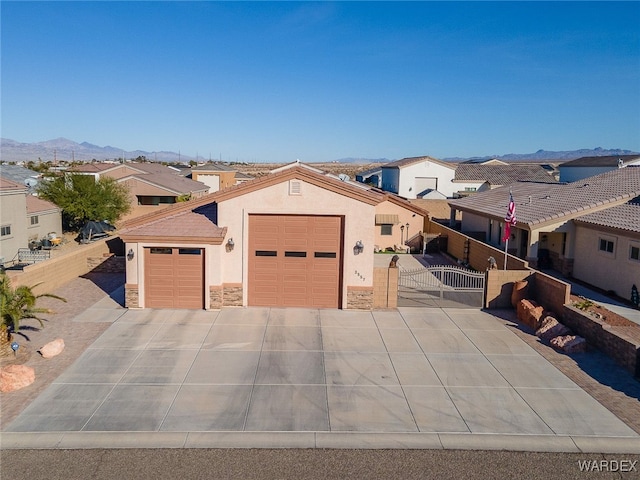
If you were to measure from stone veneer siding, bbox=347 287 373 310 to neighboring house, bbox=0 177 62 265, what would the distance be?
2035cm

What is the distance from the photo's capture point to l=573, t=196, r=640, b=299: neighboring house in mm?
19031

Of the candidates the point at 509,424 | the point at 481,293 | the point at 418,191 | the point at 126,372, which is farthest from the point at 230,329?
the point at 418,191

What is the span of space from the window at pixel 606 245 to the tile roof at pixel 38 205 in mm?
33447

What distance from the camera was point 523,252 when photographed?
25578 millimetres

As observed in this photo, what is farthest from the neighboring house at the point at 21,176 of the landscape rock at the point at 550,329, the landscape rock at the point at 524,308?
the landscape rock at the point at 550,329

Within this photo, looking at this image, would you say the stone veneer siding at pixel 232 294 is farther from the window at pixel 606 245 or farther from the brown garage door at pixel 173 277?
the window at pixel 606 245

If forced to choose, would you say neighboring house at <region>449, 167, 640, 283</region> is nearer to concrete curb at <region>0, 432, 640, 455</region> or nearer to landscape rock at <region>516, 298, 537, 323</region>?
landscape rock at <region>516, 298, 537, 323</region>

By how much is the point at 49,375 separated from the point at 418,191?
155 feet

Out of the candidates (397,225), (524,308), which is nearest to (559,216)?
(524,308)

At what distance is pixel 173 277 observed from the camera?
17.3 metres

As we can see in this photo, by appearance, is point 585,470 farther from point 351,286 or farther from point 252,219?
point 252,219

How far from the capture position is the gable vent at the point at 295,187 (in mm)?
17562

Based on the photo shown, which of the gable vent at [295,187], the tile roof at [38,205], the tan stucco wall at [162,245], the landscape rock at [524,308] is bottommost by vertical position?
the landscape rock at [524,308]

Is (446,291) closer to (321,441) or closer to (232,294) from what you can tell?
(232,294)
